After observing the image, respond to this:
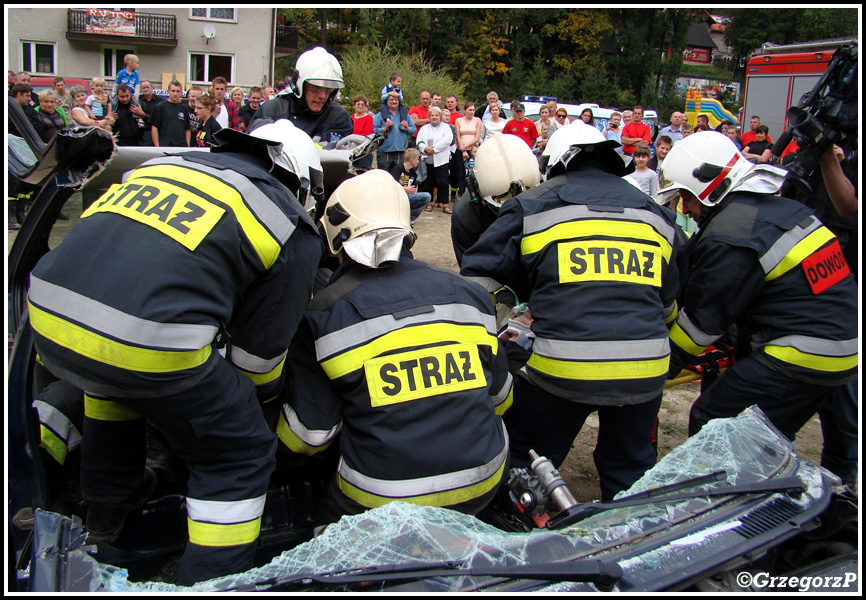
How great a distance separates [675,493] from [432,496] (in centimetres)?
73

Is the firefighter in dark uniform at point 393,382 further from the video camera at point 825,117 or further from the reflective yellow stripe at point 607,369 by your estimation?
the video camera at point 825,117

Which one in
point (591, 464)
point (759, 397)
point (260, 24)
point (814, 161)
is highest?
point (260, 24)

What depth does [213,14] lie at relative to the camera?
29531 millimetres

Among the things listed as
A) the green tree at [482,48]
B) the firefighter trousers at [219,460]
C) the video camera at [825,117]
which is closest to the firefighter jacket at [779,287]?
the video camera at [825,117]

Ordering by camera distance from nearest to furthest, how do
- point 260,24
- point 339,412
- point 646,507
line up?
point 646,507 → point 339,412 → point 260,24

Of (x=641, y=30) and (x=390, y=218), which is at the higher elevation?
(x=641, y=30)

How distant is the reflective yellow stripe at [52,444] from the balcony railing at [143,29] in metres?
31.1

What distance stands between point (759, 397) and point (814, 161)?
159 cm

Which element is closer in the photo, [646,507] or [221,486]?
[646,507]

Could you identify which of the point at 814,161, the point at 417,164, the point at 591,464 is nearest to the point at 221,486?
the point at 591,464

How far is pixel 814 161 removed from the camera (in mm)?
3672

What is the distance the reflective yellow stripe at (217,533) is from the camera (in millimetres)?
1842

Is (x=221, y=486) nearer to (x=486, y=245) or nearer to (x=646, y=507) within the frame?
(x=646, y=507)

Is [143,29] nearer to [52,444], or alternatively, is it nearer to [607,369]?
[52,444]
